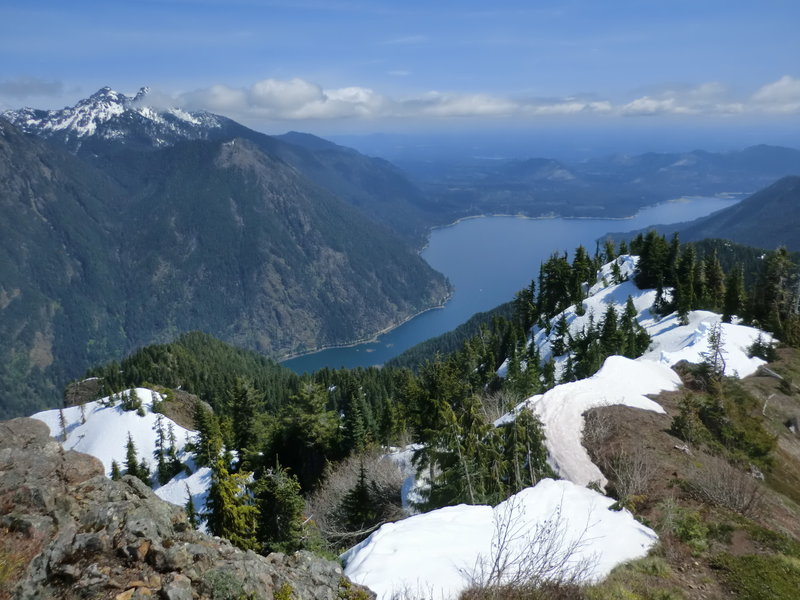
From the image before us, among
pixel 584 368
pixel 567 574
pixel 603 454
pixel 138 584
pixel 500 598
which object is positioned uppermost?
pixel 138 584

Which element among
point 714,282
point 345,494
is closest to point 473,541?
point 345,494

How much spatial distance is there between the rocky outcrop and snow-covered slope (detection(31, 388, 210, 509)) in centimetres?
5515

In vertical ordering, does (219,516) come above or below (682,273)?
below

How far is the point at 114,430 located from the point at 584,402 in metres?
72.3

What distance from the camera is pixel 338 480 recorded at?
32.3 metres

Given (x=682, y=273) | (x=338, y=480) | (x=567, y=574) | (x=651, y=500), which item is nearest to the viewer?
(x=567, y=574)

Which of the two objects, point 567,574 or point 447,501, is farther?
point 447,501

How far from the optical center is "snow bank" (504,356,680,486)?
830 inches

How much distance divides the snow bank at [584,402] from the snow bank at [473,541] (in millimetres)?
3758

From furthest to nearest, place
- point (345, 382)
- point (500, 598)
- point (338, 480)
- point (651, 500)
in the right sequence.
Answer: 1. point (345, 382)
2. point (338, 480)
3. point (651, 500)
4. point (500, 598)

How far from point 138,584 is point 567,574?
9942 millimetres

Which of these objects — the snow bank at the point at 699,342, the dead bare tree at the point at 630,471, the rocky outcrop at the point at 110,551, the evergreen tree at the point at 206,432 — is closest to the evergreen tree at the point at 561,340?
the snow bank at the point at 699,342

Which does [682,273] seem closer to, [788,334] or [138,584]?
[788,334]

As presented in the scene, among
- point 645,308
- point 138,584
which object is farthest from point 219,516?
point 645,308
